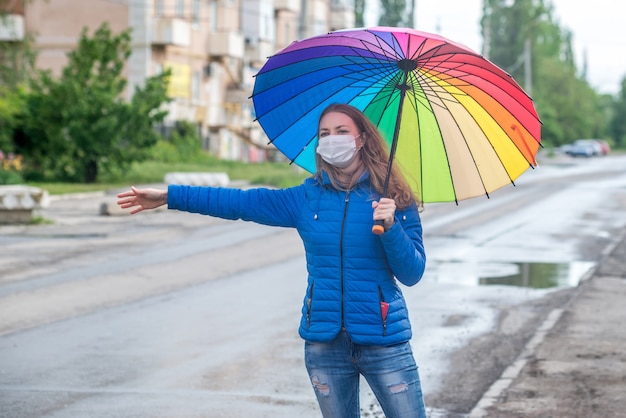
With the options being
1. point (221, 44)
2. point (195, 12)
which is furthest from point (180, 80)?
point (221, 44)

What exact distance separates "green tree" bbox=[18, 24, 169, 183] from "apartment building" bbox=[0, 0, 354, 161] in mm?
6302

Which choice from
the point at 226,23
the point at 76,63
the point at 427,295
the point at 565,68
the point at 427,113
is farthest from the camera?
the point at 565,68

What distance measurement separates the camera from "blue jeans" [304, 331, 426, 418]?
4.42 meters

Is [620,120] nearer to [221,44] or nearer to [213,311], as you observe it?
[221,44]

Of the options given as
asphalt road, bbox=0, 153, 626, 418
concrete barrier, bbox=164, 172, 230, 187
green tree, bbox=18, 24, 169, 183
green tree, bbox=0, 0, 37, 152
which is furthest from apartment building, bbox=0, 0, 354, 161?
asphalt road, bbox=0, 153, 626, 418

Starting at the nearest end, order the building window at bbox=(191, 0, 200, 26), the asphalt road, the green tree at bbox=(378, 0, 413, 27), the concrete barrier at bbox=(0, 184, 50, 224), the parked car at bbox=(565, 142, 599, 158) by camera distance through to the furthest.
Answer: the asphalt road, the concrete barrier at bbox=(0, 184, 50, 224), the building window at bbox=(191, 0, 200, 26), the green tree at bbox=(378, 0, 413, 27), the parked car at bbox=(565, 142, 599, 158)

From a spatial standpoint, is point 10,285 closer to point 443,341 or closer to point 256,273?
point 256,273

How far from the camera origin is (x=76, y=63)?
111 ft

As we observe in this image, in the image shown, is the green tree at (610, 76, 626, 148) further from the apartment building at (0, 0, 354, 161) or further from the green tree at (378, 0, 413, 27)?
the apartment building at (0, 0, 354, 161)

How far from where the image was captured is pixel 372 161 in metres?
4.54

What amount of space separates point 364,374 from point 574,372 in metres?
4.64

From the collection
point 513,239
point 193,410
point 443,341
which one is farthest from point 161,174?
point 193,410

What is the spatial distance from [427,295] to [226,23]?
45860 mm

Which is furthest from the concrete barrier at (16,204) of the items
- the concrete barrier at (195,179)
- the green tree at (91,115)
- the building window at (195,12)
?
the building window at (195,12)
